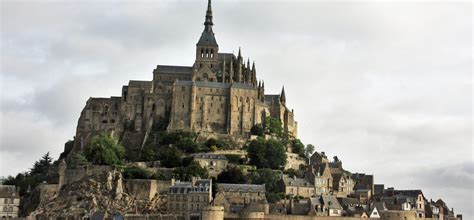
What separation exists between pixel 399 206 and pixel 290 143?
23.2 meters

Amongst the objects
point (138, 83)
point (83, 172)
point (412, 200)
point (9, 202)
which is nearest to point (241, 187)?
point (83, 172)

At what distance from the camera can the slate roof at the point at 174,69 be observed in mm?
106125

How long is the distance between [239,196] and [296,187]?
9.08m

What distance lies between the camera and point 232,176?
84688 millimetres

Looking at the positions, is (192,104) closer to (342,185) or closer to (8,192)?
(342,185)

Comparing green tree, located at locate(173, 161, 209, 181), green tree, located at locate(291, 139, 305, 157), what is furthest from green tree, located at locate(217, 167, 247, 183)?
green tree, located at locate(291, 139, 305, 157)

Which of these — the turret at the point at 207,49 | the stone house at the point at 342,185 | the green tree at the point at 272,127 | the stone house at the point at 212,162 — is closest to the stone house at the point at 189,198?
the stone house at the point at 212,162

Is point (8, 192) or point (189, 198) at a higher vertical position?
point (8, 192)

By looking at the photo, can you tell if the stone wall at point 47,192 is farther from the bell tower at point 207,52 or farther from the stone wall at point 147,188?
the bell tower at point 207,52

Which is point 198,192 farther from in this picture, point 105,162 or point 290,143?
point 290,143

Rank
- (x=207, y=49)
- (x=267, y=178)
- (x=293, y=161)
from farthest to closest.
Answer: (x=207, y=49)
(x=293, y=161)
(x=267, y=178)

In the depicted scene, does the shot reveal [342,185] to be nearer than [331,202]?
No

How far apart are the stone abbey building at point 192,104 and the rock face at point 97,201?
65.1 feet

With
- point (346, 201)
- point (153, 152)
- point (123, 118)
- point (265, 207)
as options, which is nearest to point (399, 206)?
point (346, 201)
